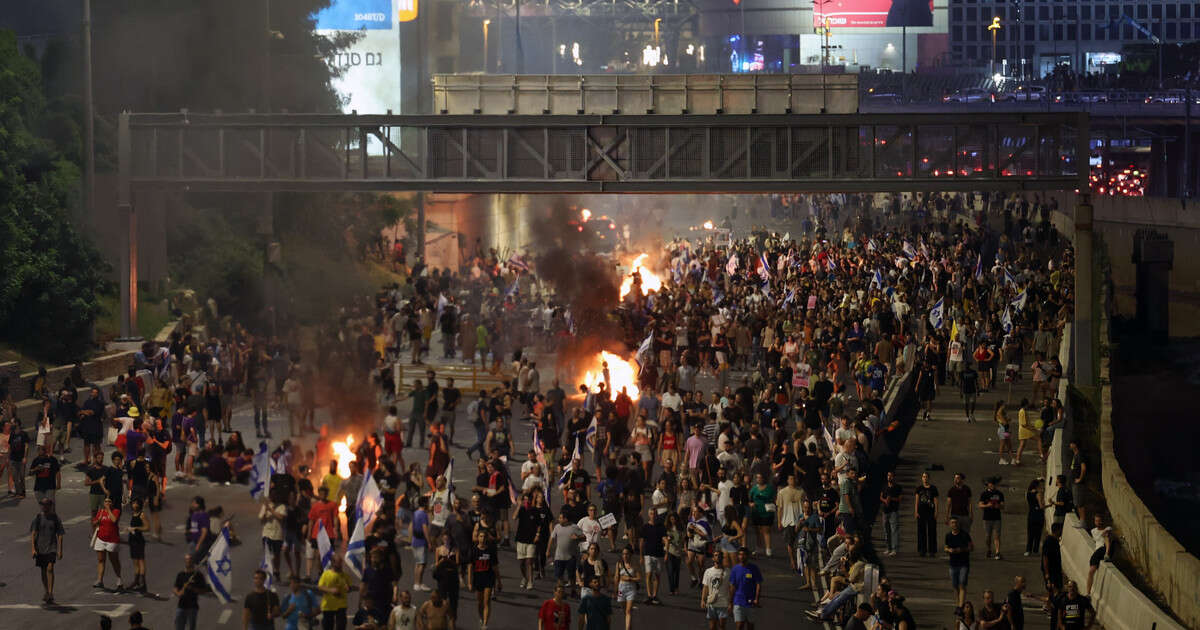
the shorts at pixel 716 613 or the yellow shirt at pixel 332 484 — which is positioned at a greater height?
the yellow shirt at pixel 332 484

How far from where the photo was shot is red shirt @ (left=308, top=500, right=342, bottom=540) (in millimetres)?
18494

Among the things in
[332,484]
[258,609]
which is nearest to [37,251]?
[332,484]

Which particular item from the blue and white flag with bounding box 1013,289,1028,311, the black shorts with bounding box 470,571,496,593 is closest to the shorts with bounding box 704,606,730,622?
the black shorts with bounding box 470,571,496,593

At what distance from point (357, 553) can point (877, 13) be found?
13048cm

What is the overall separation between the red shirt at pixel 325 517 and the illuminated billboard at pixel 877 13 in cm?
12759

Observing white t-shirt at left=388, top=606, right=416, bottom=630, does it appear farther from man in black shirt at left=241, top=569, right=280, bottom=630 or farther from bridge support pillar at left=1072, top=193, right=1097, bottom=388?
bridge support pillar at left=1072, top=193, right=1097, bottom=388

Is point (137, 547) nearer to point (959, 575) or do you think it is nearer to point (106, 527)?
point (106, 527)

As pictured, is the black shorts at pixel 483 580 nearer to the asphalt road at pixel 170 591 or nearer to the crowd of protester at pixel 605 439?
the crowd of protester at pixel 605 439

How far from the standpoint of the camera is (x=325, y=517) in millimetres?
18547

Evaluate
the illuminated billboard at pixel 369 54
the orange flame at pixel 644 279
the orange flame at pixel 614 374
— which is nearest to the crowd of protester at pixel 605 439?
the orange flame at pixel 614 374

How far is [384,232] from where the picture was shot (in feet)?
221

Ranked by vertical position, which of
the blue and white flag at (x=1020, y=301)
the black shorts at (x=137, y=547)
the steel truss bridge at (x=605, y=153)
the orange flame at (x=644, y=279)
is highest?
the steel truss bridge at (x=605, y=153)

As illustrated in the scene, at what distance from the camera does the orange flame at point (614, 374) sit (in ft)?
108

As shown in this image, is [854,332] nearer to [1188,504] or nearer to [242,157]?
[1188,504]
